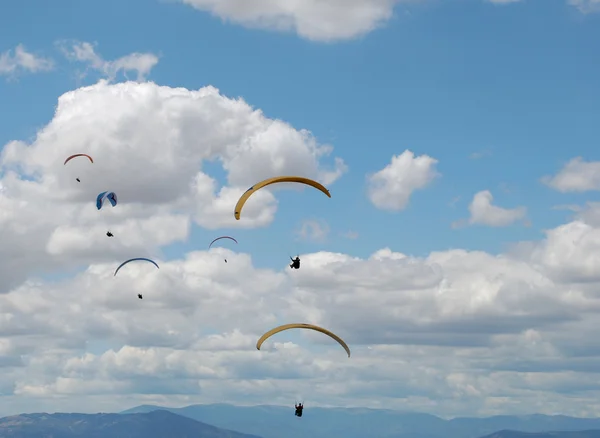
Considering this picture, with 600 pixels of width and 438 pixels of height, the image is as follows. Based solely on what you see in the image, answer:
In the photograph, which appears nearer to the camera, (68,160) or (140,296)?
(140,296)

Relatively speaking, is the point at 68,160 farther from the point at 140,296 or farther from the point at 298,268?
the point at 298,268

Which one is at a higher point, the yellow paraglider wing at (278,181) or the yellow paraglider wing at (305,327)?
the yellow paraglider wing at (278,181)

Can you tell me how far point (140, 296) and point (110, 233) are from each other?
29.4 ft

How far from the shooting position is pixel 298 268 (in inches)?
2867

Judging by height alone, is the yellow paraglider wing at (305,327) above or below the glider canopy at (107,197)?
below

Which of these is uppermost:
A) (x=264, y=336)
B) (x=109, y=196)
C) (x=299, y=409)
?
(x=109, y=196)

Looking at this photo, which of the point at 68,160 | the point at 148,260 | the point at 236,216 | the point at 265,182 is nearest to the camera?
the point at 236,216

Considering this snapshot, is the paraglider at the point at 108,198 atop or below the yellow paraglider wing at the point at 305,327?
atop

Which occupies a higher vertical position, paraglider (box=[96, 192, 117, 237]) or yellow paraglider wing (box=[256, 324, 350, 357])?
paraglider (box=[96, 192, 117, 237])

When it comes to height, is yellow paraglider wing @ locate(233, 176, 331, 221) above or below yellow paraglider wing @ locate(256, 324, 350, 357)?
above

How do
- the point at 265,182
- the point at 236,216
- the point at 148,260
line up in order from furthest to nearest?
the point at 148,260 → the point at 265,182 → the point at 236,216

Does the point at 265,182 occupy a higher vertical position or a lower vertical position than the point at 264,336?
higher

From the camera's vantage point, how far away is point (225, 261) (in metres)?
91.0

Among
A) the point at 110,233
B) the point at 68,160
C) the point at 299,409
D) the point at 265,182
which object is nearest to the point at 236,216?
the point at 265,182
